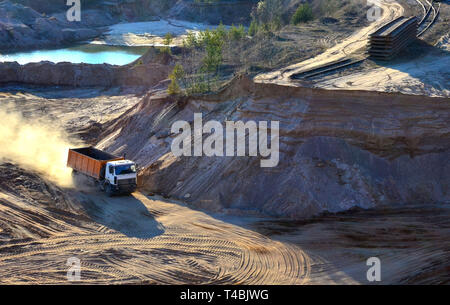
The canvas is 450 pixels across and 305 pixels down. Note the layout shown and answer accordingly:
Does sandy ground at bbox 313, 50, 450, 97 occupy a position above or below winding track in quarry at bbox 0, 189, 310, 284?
above

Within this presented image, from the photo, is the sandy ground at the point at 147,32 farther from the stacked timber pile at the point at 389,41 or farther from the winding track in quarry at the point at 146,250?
the winding track in quarry at the point at 146,250

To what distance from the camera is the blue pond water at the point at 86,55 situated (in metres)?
73.9

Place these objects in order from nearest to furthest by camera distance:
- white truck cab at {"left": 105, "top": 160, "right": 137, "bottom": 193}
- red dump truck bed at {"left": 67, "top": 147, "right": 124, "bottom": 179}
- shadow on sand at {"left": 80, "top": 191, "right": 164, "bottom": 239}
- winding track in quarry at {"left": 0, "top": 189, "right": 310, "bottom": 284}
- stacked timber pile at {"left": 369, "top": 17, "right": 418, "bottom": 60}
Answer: winding track in quarry at {"left": 0, "top": 189, "right": 310, "bottom": 284} < shadow on sand at {"left": 80, "top": 191, "right": 164, "bottom": 239} < white truck cab at {"left": 105, "top": 160, "right": 137, "bottom": 193} < red dump truck bed at {"left": 67, "top": 147, "right": 124, "bottom": 179} < stacked timber pile at {"left": 369, "top": 17, "right": 418, "bottom": 60}

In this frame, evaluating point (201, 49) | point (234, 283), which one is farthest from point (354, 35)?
point (234, 283)

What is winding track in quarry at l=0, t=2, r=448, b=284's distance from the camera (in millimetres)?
20594

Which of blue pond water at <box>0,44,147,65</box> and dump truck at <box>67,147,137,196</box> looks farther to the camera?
blue pond water at <box>0,44,147,65</box>

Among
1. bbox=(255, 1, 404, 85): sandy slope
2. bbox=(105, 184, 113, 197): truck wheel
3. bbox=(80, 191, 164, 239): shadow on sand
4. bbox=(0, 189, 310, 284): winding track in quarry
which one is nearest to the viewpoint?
bbox=(0, 189, 310, 284): winding track in quarry
